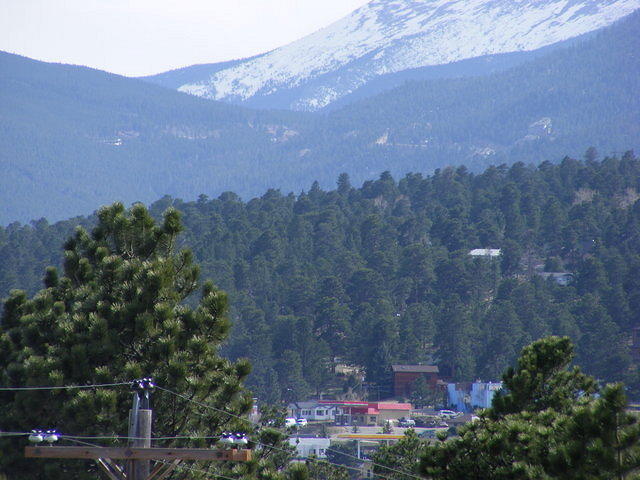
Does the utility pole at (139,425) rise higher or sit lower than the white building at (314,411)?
higher

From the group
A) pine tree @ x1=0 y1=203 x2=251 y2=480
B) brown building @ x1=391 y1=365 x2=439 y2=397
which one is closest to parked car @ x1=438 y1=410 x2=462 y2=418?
brown building @ x1=391 y1=365 x2=439 y2=397

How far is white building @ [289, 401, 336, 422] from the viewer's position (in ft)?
348

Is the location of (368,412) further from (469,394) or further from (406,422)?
(469,394)

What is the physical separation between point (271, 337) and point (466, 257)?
1259 inches

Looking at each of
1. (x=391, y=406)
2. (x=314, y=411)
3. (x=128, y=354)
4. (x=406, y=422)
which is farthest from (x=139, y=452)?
(x=391, y=406)

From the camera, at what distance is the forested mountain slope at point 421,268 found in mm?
117312

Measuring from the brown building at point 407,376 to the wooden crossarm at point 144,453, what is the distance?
9628 centimetres

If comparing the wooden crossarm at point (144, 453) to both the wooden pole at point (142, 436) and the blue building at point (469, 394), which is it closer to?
the wooden pole at point (142, 436)

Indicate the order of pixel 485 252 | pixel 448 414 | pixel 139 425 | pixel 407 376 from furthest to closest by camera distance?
pixel 485 252, pixel 407 376, pixel 448 414, pixel 139 425

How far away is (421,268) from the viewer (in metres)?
139

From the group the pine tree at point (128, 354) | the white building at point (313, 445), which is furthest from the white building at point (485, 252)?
the pine tree at point (128, 354)

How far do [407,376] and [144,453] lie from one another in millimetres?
98326

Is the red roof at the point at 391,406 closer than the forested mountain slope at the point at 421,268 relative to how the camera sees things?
Yes

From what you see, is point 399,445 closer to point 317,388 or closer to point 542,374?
point 542,374
